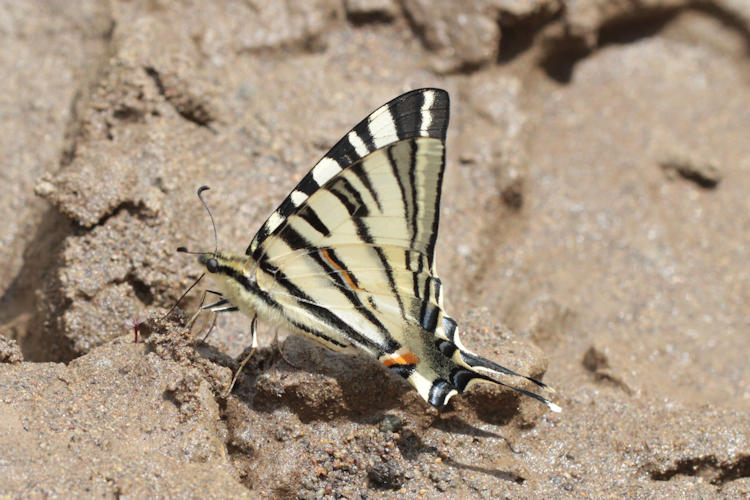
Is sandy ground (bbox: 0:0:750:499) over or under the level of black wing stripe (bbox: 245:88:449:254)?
under

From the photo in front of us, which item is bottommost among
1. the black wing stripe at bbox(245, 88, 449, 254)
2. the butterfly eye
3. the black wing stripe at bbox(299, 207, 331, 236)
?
the butterfly eye

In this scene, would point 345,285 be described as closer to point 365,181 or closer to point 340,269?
point 340,269

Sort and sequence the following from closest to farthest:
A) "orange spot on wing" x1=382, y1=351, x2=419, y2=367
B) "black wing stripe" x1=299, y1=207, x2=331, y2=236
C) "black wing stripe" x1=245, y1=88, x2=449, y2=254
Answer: "black wing stripe" x1=245, y1=88, x2=449, y2=254, "black wing stripe" x1=299, y1=207, x2=331, y2=236, "orange spot on wing" x1=382, y1=351, x2=419, y2=367

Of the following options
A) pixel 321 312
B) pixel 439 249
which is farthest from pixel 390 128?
pixel 439 249

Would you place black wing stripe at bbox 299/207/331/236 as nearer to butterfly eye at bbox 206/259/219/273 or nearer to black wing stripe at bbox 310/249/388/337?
black wing stripe at bbox 310/249/388/337

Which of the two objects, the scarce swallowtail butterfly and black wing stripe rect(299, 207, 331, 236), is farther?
black wing stripe rect(299, 207, 331, 236)

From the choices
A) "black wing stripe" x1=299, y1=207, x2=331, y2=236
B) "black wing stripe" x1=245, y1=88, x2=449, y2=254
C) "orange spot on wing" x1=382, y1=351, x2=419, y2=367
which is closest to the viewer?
"black wing stripe" x1=245, y1=88, x2=449, y2=254

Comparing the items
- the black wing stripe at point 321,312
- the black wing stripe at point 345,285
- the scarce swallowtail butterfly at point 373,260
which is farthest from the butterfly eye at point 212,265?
the black wing stripe at point 345,285

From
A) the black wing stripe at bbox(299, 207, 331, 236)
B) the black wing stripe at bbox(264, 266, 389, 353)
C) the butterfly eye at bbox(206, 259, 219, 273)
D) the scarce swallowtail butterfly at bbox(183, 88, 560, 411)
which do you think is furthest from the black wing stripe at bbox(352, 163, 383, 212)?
the butterfly eye at bbox(206, 259, 219, 273)

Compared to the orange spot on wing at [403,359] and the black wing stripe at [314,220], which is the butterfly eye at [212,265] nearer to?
the black wing stripe at [314,220]
